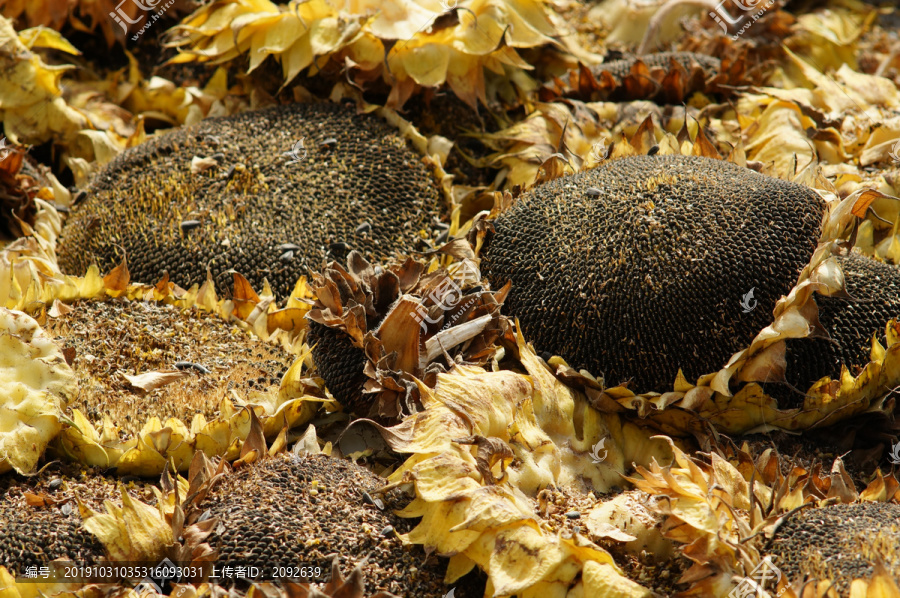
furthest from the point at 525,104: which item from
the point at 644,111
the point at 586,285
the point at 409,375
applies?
the point at 409,375

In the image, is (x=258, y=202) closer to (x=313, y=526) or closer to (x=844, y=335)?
(x=313, y=526)

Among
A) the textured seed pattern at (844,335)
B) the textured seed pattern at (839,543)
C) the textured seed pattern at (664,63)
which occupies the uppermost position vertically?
the textured seed pattern at (664,63)

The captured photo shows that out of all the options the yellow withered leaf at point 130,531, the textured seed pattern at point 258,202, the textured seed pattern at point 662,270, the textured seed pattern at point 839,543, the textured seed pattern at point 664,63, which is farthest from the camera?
the textured seed pattern at point 664,63

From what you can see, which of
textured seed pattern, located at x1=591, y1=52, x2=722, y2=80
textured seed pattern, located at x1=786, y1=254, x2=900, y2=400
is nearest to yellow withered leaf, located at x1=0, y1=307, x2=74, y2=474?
textured seed pattern, located at x1=786, y1=254, x2=900, y2=400

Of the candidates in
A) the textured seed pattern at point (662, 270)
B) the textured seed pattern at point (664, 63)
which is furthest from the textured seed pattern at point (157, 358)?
the textured seed pattern at point (664, 63)

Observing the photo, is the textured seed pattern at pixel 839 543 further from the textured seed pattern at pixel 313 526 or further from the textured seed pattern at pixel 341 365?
the textured seed pattern at pixel 341 365

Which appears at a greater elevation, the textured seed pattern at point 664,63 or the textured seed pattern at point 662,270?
the textured seed pattern at point 664,63

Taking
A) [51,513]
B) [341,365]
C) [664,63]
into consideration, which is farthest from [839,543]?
[664,63]
